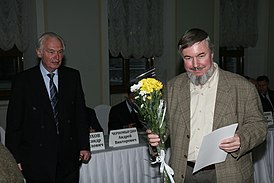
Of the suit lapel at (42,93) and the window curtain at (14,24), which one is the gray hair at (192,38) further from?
the window curtain at (14,24)

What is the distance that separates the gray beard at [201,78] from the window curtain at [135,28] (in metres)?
4.11

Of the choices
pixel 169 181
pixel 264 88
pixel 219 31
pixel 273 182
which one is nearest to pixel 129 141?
pixel 273 182

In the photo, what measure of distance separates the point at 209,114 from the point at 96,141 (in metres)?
1.68

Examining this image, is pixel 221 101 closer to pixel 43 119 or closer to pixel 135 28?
pixel 43 119

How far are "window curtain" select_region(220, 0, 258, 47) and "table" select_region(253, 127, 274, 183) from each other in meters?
3.26

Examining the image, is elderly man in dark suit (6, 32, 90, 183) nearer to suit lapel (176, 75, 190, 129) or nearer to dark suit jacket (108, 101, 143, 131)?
suit lapel (176, 75, 190, 129)

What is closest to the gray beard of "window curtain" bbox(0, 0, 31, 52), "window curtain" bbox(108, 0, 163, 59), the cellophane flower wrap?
the cellophane flower wrap

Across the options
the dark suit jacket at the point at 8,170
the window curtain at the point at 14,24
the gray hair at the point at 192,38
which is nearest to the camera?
the dark suit jacket at the point at 8,170

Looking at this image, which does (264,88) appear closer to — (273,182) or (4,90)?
(273,182)

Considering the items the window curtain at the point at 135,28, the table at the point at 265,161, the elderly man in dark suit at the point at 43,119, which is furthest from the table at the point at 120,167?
the window curtain at the point at 135,28

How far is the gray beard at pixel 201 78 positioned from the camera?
6.61 ft

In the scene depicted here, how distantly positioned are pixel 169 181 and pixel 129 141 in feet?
6.39

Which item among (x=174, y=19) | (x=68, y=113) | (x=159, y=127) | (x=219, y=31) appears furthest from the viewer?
(x=219, y=31)

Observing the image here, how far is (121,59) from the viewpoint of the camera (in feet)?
21.7
